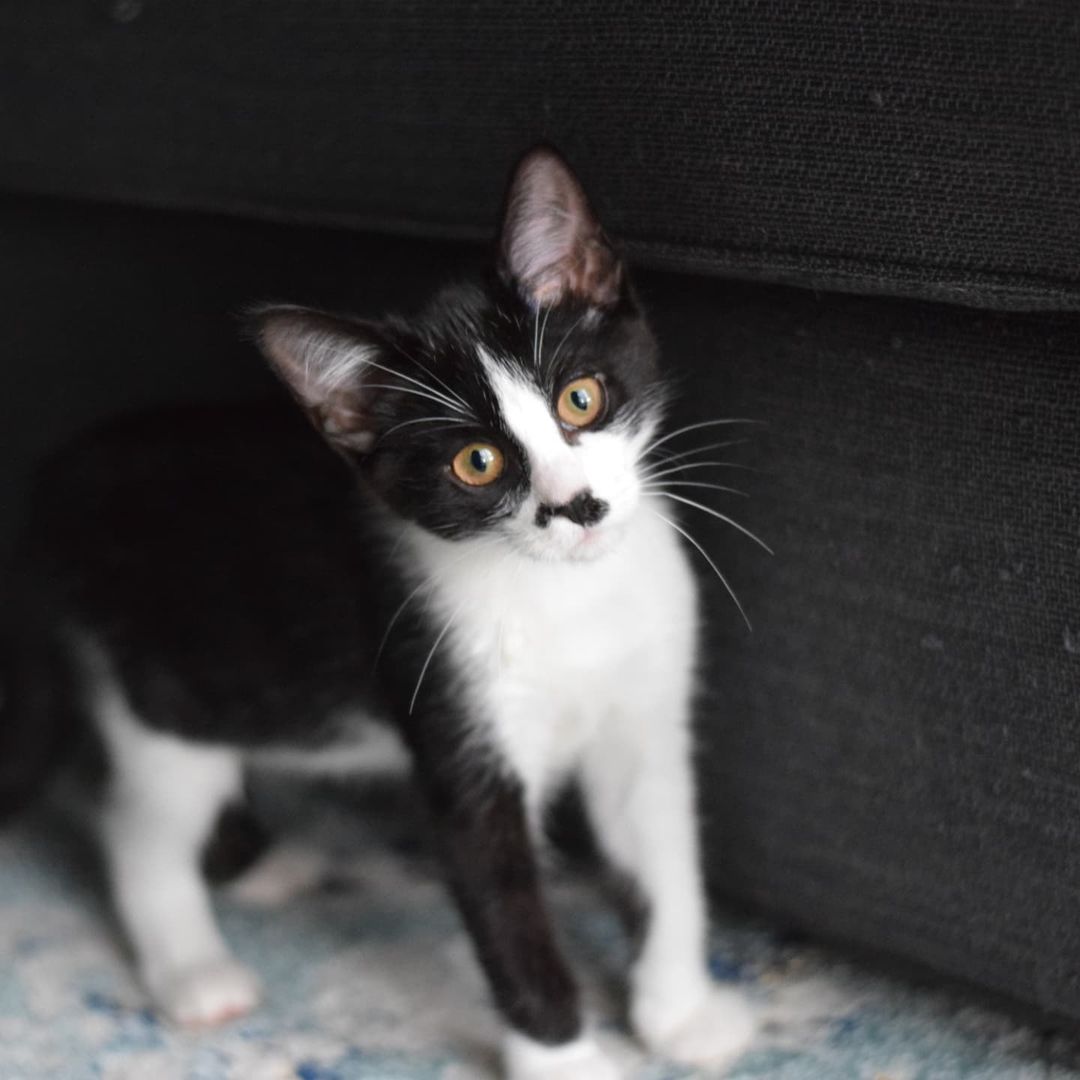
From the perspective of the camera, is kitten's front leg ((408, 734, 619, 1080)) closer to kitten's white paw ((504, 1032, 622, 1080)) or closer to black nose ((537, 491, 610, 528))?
kitten's white paw ((504, 1032, 622, 1080))

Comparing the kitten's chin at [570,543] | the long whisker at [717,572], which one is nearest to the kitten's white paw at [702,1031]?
the long whisker at [717,572]

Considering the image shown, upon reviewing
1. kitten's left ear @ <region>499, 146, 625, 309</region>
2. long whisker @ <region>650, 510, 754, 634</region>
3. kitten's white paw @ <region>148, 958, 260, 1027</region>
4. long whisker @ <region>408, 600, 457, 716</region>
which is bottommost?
kitten's white paw @ <region>148, 958, 260, 1027</region>

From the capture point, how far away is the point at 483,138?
1143 mm

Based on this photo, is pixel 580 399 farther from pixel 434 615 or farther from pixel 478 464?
pixel 434 615

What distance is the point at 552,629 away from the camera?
1.09m

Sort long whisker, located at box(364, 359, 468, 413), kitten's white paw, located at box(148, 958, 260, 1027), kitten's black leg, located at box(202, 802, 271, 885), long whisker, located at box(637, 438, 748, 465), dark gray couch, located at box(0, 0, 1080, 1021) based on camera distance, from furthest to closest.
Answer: kitten's black leg, located at box(202, 802, 271, 885), kitten's white paw, located at box(148, 958, 260, 1027), long whisker, located at box(637, 438, 748, 465), long whisker, located at box(364, 359, 468, 413), dark gray couch, located at box(0, 0, 1080, 1021)

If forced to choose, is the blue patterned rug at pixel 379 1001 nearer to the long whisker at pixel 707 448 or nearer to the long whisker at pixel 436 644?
the long whisker at pixel 436 644

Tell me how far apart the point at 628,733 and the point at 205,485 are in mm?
451

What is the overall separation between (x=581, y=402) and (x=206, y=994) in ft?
2.07

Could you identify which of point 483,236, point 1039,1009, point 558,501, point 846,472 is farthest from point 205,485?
point 1039,1009

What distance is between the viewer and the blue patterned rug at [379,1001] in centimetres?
114

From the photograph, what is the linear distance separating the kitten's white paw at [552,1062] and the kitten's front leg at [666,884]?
0.09 m

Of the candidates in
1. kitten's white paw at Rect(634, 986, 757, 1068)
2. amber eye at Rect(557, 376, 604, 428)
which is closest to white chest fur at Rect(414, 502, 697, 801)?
amber eye at Rect(557, 376, 604, 428)

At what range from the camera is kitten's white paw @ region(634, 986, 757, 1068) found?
1.14m
